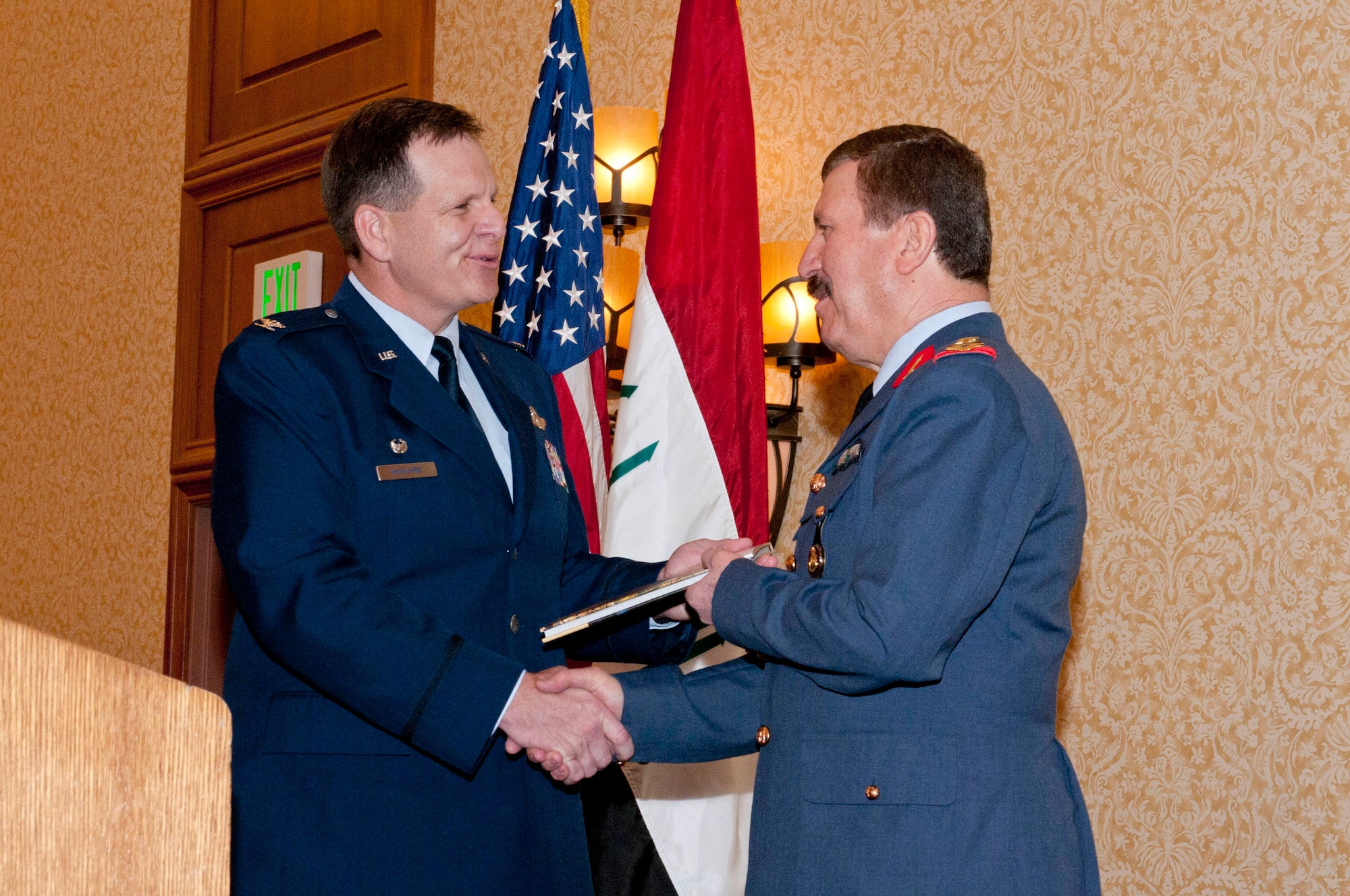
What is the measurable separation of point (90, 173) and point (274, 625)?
414 cm


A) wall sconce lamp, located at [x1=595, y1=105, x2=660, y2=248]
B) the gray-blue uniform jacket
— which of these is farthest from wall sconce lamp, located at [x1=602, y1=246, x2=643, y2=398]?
the gray-blue uniform jacket

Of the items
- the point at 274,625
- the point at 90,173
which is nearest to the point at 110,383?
the point at 90,173

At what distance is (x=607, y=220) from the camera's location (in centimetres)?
326

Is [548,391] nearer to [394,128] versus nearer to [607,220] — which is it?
[394,128]

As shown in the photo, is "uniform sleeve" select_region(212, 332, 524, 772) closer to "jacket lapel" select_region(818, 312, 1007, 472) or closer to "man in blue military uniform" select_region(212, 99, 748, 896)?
"man in blue military uniform" select_region(212, 99, 748, 896)

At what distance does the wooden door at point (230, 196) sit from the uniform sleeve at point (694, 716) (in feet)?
8.98

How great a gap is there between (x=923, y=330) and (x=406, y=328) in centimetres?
77

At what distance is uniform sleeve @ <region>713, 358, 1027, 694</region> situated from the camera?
150 cm

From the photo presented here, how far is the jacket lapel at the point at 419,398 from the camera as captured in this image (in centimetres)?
189

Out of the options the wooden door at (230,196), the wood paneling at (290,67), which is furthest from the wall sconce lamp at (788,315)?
the wooden door at (230,196)

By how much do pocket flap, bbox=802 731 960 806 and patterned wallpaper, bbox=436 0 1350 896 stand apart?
1131mm

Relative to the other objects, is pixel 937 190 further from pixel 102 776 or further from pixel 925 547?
pixel 102 776

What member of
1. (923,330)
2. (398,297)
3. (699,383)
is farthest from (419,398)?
(699,383)

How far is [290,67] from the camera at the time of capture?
4.57 m
